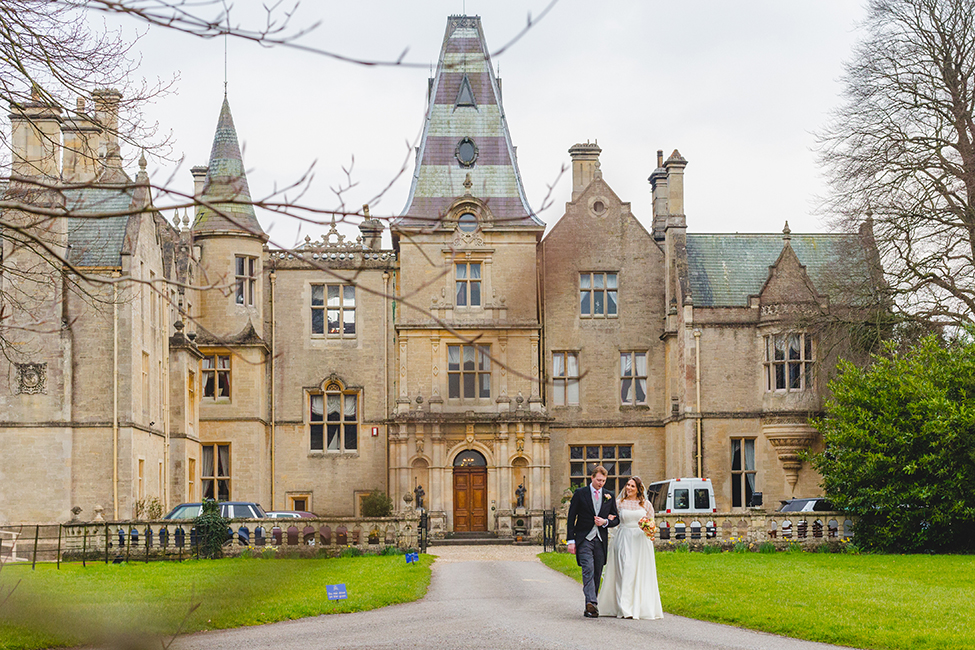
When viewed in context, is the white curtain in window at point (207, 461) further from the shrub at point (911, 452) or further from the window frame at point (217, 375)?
the shrub at point (911, 452)

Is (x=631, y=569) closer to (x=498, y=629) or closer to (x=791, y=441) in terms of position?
(x=498, y=629)

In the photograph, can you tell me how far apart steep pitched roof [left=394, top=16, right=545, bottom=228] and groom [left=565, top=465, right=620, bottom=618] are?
22.9m

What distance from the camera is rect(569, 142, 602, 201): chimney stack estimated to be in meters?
40.4

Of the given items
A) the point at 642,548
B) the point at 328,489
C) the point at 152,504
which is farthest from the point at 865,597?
the point at 328,489

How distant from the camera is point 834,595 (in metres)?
15.1

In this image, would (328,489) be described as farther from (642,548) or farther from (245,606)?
(245,606)

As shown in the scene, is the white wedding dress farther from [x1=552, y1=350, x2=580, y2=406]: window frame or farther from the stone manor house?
[x1=552, y1=350, x2=580, y2=406]: window frame

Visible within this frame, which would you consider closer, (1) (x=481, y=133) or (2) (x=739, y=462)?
(2) (x=739, y=462)

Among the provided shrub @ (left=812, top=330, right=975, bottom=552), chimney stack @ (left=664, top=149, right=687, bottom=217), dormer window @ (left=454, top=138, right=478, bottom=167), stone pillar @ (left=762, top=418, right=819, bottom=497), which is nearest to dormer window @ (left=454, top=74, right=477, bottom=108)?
dormer window @ (left=454, top=138, right=478, bottom=167)

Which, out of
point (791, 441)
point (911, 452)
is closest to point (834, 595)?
point (911, 452)

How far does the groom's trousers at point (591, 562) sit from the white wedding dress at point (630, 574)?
0.11 m

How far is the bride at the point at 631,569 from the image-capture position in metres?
12.9

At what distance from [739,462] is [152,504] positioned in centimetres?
1683

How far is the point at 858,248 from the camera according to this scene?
31125 mm
